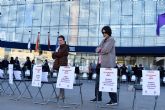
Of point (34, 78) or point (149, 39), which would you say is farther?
point (149, 39)

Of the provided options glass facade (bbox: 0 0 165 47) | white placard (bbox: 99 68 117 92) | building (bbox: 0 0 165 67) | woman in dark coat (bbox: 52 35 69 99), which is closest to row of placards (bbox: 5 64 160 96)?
white placard (bbox: 99 68 117 92)

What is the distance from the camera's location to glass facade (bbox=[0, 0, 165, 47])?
45.7 meters

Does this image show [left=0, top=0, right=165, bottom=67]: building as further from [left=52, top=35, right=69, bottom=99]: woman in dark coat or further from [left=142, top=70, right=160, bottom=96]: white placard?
[left=142, top=70, right=160, bottom=96]: white placard

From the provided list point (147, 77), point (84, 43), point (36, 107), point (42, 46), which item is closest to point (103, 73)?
point (147, 77)

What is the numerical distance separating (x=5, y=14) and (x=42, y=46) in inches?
771

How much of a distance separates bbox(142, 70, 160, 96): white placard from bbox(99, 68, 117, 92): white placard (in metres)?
0.76

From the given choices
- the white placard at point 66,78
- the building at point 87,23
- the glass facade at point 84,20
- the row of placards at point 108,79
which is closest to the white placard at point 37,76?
the row of placards at point 108,79

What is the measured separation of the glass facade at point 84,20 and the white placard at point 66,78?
113 ft

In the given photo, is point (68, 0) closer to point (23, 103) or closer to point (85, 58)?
point (85, 58)

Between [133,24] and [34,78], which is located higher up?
[133,24]

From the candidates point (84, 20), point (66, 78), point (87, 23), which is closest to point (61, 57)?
point (66, 78)

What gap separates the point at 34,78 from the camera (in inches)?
443

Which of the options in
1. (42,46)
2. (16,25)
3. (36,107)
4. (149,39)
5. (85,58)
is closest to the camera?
(36,107)

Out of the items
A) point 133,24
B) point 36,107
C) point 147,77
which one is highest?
point 133,24
